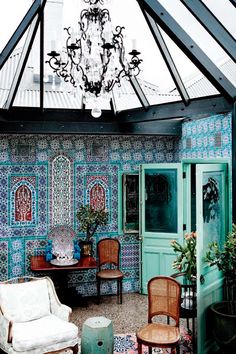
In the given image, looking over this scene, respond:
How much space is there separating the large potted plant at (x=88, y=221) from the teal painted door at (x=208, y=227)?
2.70 m

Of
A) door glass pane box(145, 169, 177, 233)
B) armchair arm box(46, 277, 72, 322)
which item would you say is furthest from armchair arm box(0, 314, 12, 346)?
door glass pane box(145, 169, 177, 233)

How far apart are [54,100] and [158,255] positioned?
3.49m

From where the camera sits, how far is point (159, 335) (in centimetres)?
550

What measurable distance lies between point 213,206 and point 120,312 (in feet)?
8.93

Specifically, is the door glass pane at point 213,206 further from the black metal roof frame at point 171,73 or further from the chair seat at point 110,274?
the chair seat at point 110,274

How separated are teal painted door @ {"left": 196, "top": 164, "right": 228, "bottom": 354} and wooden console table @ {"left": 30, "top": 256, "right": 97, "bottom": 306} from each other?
2.35 metres

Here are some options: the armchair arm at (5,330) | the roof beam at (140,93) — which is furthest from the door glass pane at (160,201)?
the armchair arm at (5,330)

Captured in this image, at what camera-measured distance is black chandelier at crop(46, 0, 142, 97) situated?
14.5 feet

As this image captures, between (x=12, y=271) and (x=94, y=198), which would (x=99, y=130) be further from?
(x=12, y=271)

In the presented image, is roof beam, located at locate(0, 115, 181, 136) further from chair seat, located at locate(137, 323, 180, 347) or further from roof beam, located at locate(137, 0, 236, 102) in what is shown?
chair seat, located at locate(137, 323, 180, 347)

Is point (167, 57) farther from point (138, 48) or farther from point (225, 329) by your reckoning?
point (225, 329)

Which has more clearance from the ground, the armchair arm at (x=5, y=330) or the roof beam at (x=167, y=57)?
the roof beam at (x=167, y=57)

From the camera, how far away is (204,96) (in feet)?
20.9

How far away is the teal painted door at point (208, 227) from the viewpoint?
19.0ft
